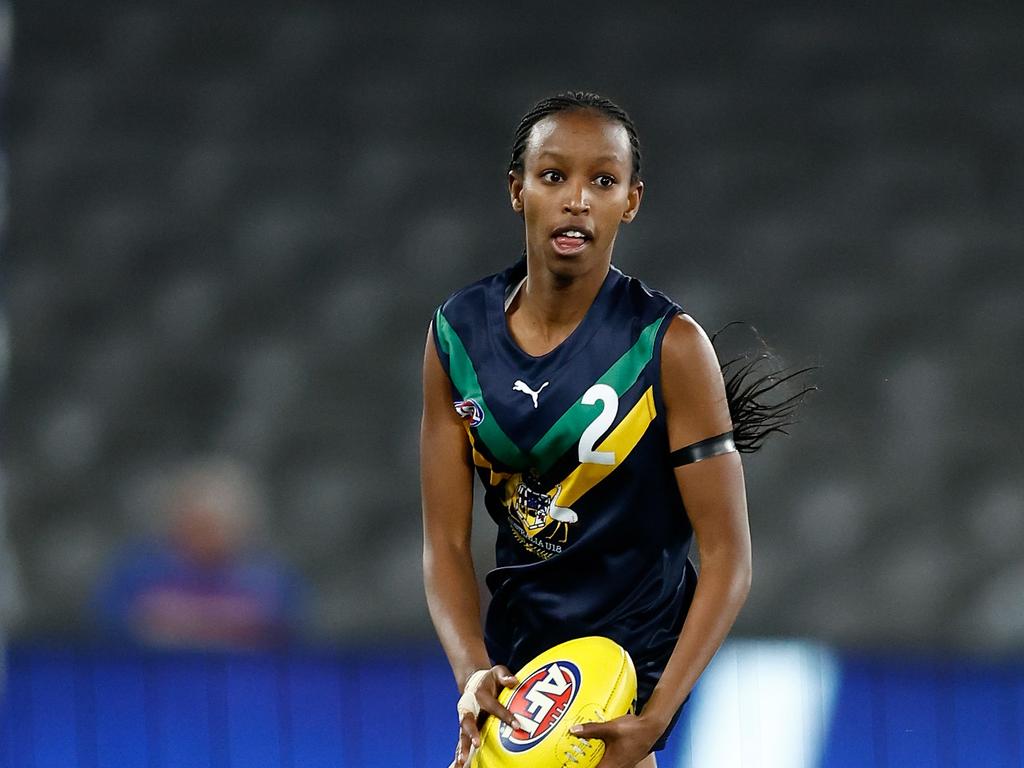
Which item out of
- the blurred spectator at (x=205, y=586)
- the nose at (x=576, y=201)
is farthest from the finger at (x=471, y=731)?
the blurred spectator at (x=205, y=586)

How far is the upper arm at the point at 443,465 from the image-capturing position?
1.96m

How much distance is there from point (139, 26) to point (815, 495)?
2762mm

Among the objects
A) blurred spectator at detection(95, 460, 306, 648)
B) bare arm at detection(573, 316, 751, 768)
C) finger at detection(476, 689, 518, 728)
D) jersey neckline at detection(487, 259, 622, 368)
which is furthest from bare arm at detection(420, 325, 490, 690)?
blurred spectator at detection(95, 460, 306, 648)

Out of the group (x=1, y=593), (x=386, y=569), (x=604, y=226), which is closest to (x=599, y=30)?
(x=386, y=569)

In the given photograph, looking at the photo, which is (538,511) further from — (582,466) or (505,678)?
(505,678)

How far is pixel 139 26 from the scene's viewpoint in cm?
493

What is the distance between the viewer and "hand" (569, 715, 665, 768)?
1659 mm

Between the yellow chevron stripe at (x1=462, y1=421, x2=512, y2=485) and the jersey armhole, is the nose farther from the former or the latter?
the yellow chevron stripe at (x1=462, y1=421, x2=512, y2=485)

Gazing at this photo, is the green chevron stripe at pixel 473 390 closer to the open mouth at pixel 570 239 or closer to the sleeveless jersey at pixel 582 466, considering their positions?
the sleeveless jersey at pixel 582 466

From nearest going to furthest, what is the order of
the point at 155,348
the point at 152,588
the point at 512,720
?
the point at 512,720
the point at 152,588
the point at 155,348

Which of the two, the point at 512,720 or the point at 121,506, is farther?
the point at 121,506

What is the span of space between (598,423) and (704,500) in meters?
0.16

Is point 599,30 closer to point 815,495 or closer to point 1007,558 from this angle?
point 815,495

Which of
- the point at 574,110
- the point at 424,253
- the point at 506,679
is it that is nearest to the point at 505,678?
the point at 506,679
